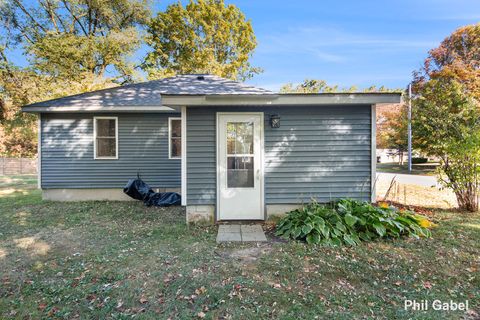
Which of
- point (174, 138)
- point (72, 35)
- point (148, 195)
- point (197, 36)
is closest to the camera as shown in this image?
point (148, 195)

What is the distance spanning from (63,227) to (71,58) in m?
13.8

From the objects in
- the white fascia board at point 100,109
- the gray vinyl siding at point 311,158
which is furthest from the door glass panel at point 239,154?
the white fascia board at point 100,109

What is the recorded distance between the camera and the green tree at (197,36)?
1916 cm

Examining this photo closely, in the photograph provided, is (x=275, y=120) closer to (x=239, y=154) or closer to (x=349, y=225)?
(x=239, y=154)

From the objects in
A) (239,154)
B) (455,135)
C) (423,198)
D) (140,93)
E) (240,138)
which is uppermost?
(140,93)

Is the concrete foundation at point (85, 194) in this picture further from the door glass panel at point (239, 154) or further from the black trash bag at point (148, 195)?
the door glass panel at point (239, 154)

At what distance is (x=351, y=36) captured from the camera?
43.7 feet

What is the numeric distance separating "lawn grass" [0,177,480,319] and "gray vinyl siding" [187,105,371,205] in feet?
3.89

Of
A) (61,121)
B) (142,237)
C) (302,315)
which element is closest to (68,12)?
(61,121)

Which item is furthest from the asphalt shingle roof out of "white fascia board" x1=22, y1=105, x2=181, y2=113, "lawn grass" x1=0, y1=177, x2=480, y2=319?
"lawn grass" x1=0, y1=177, x2=480, y2=319

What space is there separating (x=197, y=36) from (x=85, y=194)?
16155mm

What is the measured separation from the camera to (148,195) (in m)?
6.85

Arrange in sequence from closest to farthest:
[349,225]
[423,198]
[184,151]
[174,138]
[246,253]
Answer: [246,253] → [349,225] → [184,151] → [423,198] → [174,138]

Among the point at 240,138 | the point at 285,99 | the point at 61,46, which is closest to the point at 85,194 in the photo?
the point at 240,138
